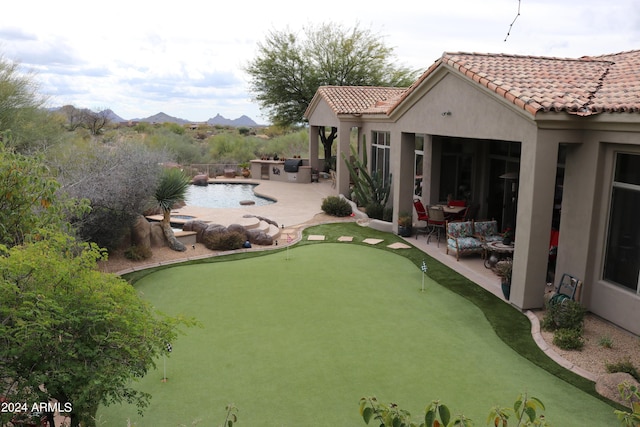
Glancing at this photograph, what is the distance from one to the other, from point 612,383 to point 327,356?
4.45m

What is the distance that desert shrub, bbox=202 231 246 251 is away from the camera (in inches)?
684

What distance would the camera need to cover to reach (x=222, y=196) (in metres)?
29.4

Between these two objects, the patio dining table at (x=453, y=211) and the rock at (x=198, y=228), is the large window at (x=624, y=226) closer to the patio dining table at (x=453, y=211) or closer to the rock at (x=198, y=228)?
the patio dining table at (x=453, y=211)

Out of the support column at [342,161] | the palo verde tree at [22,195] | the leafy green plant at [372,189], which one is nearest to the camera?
the palo verde tree at [22,195]

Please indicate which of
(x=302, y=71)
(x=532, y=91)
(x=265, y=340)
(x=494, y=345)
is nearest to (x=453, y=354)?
(x=494, y=345)

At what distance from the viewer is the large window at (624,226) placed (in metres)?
10.6

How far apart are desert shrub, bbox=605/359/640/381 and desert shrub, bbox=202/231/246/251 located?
37.8 feet

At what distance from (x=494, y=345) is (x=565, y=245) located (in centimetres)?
350

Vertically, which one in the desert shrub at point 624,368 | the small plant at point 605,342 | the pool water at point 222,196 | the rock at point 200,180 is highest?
the rock at point 200,180

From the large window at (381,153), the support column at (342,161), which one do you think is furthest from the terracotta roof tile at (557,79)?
the support column at (342,161)

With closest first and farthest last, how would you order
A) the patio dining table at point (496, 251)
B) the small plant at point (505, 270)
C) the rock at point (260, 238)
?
the small plant at point (505, 270)
the patio dining table at point (496, 251)
the rock at point (260, 238)

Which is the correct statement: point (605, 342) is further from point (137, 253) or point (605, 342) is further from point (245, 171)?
point (245, 171)

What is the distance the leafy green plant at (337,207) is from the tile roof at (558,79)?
7002 millimetres

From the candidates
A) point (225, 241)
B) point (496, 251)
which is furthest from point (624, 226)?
point (225, 241)
